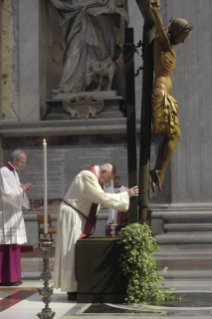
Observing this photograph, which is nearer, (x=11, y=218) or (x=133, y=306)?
(x=133, y=306)

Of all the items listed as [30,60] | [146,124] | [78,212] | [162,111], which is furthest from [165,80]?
[30,60]

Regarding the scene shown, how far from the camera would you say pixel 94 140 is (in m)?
12.7

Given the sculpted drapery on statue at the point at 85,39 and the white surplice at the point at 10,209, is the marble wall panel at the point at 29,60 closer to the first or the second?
the sculpted drapery on statue at the point at 85,39

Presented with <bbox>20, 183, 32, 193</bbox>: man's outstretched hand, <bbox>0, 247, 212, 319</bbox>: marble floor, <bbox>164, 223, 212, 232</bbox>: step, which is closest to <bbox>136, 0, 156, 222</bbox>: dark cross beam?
<bbox>0, 247, 212, 319</bbox>: marble floor

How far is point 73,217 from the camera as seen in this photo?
577cm

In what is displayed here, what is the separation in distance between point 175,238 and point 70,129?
3.56 m

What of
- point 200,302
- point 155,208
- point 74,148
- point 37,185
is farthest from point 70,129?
point 200,302

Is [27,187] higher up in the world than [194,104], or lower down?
lower down

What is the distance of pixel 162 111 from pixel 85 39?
26.2ft

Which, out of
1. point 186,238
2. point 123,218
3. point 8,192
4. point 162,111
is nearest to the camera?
point 162,111

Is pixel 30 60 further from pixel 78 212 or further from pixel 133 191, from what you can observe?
pixel 133 191

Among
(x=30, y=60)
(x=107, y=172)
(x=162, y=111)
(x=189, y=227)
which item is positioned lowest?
(x=189, y=227)

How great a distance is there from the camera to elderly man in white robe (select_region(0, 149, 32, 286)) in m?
7.24

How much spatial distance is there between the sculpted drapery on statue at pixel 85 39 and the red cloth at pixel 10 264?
6.16m
